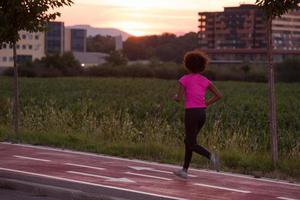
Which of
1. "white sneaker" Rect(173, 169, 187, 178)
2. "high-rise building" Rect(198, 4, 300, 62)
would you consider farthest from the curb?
"high-rise building" Rect(198, 4, 300, 62)

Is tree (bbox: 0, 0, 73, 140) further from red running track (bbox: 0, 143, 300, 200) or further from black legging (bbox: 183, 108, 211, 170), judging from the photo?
black legging (bbox: 183, 108, 211, 170)

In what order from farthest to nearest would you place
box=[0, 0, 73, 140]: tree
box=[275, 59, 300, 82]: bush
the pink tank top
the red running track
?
box=[275, 59, 300, 82]: bush < box=[0, 0, 73, 140]: tree < the pink tank top < the red running track

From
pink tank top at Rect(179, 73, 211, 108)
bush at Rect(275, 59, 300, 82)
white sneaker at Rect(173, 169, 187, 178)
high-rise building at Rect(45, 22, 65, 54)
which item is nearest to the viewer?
pink tank top at Rect(179, 73, 211, 108)

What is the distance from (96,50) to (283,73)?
337ft

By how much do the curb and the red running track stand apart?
0.40 meters

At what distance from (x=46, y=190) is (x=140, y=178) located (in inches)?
56.9

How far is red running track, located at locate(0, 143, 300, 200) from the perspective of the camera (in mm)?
7727

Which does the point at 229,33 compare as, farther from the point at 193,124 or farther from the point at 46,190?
the point at 46,190

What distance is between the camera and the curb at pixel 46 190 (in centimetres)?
738

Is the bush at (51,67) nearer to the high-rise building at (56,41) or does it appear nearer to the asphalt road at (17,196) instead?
the high-rise building at (56,41)

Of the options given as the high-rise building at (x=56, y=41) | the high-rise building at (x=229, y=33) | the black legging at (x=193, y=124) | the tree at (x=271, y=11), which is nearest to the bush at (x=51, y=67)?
the high-rise building at (x=229, y=33)

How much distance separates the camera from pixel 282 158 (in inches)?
424

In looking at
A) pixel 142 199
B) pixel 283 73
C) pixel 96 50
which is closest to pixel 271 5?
pixel 142 199

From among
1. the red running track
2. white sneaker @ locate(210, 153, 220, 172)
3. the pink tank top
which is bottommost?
the red running track
